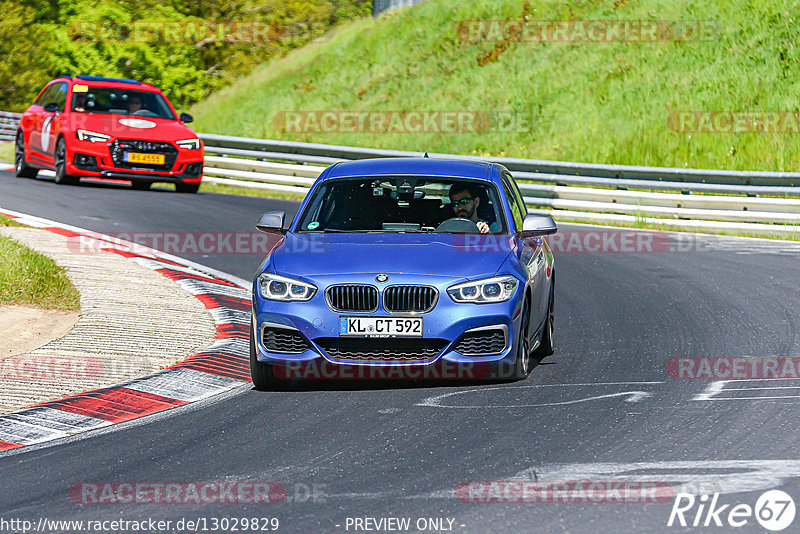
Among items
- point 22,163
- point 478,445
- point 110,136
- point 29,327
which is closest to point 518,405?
point 478,445

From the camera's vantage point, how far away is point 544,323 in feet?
30.4

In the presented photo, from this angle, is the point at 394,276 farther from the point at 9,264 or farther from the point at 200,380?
the point at 9,264

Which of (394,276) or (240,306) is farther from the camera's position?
(240,306)

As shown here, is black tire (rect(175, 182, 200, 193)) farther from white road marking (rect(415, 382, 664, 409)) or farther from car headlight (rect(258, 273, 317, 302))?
white road marking (rect(415, 382, 664, 409))

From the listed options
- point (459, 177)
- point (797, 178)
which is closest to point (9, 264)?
point (459, 177)

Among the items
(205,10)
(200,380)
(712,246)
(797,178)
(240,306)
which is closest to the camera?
(200,380)

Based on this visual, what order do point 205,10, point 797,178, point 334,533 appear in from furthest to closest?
point 205,10 → point 797,178 → point 334,533

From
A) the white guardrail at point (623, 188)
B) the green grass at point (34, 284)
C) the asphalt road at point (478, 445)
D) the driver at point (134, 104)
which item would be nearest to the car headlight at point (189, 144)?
the driver at point (134, 104)

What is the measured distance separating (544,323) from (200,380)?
8.46 feet

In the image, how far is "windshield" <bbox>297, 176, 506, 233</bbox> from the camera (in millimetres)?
8953

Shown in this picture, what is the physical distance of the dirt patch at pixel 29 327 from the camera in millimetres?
9562

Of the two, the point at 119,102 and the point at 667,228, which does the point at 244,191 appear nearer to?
the point at 119,102

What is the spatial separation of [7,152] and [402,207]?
22.9 meters

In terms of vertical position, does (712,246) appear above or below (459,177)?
below
